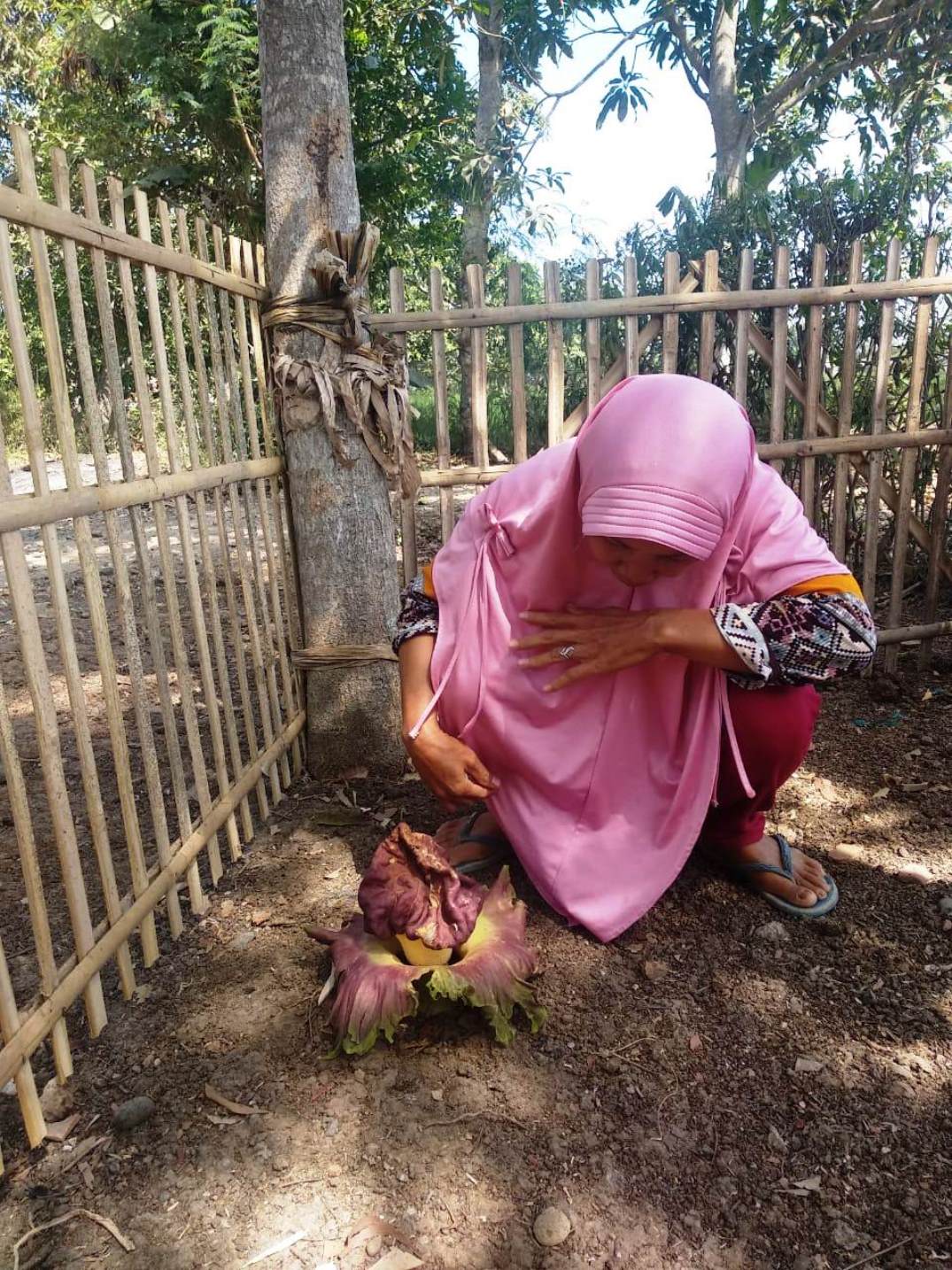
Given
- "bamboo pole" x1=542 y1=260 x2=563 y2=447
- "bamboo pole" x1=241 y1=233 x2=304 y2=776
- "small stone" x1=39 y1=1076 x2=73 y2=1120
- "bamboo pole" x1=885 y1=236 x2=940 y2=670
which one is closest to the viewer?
"small stone" x1=39 y1=1076 x2=73 y2=1120

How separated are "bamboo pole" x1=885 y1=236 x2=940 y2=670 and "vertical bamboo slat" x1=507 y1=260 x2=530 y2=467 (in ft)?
5.55

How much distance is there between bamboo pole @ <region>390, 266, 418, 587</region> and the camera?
3.14m

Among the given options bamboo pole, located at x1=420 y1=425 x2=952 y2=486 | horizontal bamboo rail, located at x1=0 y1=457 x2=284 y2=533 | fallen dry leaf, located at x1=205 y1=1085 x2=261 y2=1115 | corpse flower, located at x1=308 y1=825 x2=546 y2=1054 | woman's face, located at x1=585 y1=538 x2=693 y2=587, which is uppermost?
horizontal bamboo rail, located at x1=0 y1=457 x2=284 y2=533

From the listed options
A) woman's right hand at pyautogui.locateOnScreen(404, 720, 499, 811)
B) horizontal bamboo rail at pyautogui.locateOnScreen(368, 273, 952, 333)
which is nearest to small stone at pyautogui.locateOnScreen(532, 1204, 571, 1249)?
woman's right hand at pyautogui.locateOnScreen(404, 720, 499, 811)

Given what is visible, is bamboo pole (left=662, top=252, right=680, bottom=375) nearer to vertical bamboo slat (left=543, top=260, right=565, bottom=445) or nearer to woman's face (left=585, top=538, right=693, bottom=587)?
vertical bamboo slat (left=543, top=260, right=565, bottom=445)

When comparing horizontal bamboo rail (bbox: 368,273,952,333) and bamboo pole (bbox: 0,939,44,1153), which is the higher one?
horizontal bamboo rail (bbox: 368,273,952,333)

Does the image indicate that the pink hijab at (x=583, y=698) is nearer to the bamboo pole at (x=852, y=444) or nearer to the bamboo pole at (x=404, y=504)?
the bamboo pole at (x=404, y=504)

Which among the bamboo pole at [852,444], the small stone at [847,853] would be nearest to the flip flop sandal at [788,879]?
the small stone at [847,853]

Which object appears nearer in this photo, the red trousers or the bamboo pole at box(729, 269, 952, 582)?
the red trousers

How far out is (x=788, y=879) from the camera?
2158 mm

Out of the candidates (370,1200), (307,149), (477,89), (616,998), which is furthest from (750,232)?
(477,89)

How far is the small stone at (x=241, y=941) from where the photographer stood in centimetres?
209

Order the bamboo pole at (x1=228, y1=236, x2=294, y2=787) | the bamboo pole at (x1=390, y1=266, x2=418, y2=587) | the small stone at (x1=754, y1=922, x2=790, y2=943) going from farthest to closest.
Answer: the bamboo pole at (x1=390, y1=266, x2=418, y2=587) → the bamboo pole at (x1=228, y1=236, x2=294, y2=787) → the small stone at (x1=754, y1=922, x2=790, y2=943)

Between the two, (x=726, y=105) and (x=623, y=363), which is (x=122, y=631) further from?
(x=726, y=105)
